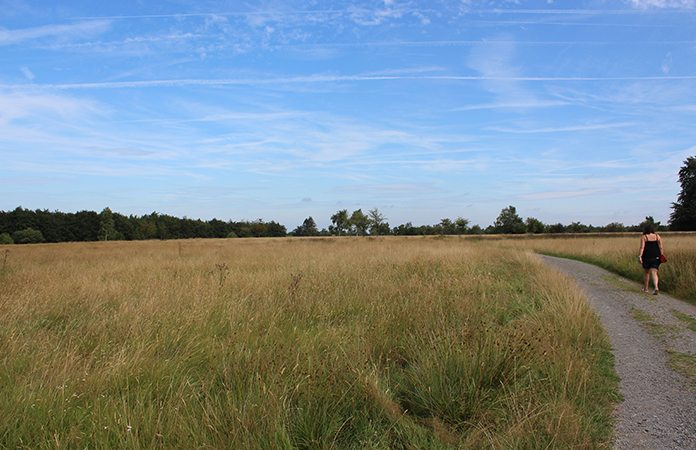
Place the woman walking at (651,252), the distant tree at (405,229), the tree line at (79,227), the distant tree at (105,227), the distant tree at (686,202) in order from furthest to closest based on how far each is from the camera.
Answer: the distant tree at (405,229), the distant tree at (105,227), the tree line at (79,227), the distant tree at (686,202), the woman walking at (651,252)

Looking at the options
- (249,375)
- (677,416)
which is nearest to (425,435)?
(249,375)

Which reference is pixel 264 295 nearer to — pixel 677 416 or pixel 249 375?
pixel 249 375

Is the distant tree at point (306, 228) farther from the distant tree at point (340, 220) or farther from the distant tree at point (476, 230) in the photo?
the distant tree at point (476, 230)

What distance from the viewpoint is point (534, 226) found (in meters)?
90.6

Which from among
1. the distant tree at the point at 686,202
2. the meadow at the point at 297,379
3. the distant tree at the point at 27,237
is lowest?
the meadow at the point at 297,379

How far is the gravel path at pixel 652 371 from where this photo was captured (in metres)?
3.05

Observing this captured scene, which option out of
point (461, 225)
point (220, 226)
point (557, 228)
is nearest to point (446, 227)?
point (461, 225)

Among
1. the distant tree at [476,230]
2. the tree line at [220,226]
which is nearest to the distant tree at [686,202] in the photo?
the tree line at [220,226]

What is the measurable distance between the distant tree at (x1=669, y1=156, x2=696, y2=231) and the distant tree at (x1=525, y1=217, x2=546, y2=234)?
33279 millimetres

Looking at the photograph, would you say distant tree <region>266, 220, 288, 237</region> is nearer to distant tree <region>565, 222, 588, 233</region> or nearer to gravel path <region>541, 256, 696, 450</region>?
distant tree <region>565, 222, 588, 233</region>

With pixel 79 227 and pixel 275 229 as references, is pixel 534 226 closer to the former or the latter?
pixel 275 229

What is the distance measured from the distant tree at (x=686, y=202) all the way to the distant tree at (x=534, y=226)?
3328cm

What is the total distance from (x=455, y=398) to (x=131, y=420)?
110 inches

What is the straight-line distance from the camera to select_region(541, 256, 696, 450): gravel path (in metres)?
3.05
